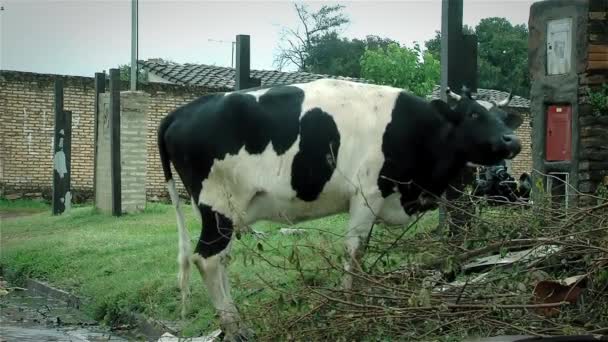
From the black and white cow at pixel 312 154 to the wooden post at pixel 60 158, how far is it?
1398 centimetres

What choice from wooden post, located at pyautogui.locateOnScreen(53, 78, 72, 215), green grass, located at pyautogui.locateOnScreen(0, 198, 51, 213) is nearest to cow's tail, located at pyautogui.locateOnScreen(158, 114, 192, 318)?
wooden post, located at pyautogui.locateOnScreen(53, 78, 72, 215)

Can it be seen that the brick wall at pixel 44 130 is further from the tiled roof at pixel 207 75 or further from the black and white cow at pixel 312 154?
the black and white cow at pixel 312 154

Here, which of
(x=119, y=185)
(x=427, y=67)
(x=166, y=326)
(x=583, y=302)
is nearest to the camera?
(x=583, y=302)

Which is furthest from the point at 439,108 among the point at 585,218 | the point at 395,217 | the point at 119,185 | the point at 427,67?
the point at 427,67

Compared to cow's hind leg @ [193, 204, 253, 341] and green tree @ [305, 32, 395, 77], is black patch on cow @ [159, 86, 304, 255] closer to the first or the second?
cow's hind leg @ [193, 204, 253, 341]

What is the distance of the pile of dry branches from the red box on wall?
3662 mm

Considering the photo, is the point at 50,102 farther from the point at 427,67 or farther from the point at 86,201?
the point at 427,67

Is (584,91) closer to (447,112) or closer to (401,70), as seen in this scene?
(447,112)

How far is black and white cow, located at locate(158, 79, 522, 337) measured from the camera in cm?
761

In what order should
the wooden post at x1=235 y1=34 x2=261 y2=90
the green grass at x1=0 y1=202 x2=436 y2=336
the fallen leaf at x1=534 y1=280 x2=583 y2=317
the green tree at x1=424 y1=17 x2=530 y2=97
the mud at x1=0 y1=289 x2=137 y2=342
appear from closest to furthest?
1. the fallen leaf at x1=534 y1=280 x2=583 y2=317
2. the green grass at x1=0 y1=202 x2=436 y2=336
3. the mud at x1=0 y1=289 x2=137 y2=342
4. the wooden post at x1=235 y1=34 x2=261 y2=90
5. the green tree at x1=424 y1=17 x2=530 y2=97

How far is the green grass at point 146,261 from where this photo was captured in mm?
6855

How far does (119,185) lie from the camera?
1905 cm

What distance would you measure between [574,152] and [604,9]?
5.09 ft

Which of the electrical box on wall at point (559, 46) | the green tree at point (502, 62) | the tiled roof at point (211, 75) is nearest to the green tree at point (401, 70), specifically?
the tiled roof at point (211, 75)
